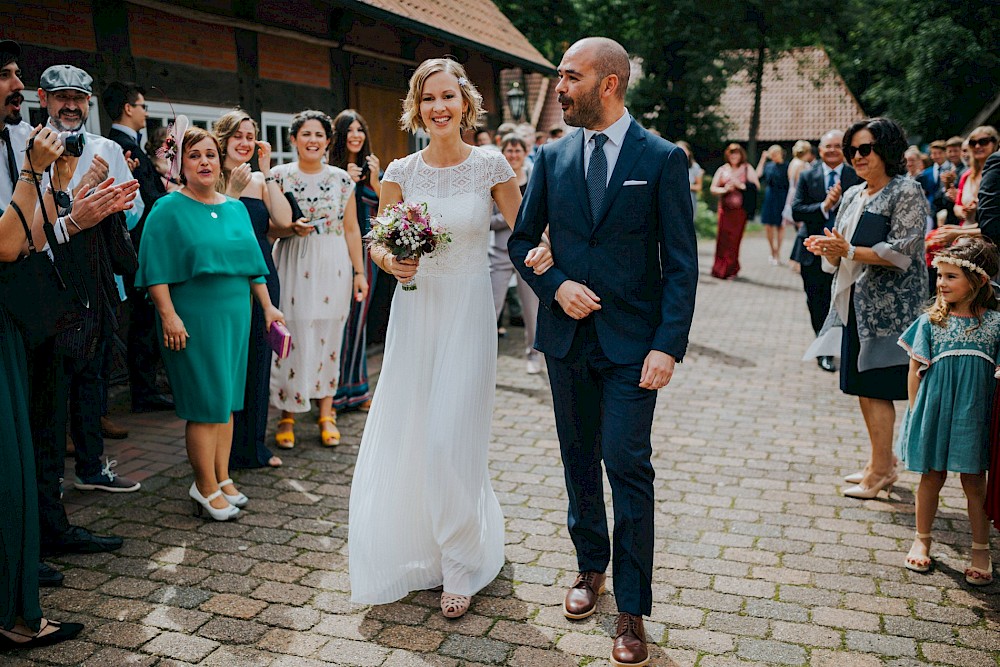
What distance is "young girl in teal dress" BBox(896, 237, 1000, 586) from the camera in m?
4.08

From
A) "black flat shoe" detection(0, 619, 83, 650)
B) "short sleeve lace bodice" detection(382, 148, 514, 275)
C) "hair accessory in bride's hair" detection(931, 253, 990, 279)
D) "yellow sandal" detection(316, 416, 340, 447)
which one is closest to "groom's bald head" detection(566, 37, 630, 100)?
"short sleeve lace bodice" detection(382, 148, 514, 275)

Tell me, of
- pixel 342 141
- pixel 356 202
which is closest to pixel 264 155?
pixel 342 141

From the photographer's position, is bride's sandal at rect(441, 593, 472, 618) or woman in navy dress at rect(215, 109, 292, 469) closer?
bride's sandal at rect(441, 593, 472, 618)

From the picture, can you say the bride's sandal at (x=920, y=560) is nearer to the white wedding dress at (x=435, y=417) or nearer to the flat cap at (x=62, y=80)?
the white wedding dress at (x=435, y=417)

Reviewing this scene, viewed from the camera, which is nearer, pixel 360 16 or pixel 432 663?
pixel 432 663

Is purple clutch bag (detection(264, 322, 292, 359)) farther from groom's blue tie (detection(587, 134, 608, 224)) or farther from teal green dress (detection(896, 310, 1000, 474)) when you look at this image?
teal green dress (detection(896, 310, 1000, 474))

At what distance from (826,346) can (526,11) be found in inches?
834

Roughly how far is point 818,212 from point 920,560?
16.0 ft

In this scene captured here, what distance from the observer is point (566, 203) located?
3.47m

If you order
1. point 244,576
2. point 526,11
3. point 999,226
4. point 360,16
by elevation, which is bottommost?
point 244,576

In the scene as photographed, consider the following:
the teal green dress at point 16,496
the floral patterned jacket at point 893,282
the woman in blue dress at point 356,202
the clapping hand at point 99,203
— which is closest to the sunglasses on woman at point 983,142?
the floral patterned jacket at point 893,282

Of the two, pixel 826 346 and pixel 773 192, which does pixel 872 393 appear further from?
pixel 773 192

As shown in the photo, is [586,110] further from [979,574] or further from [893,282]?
[979,574]

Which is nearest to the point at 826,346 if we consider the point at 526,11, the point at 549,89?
the point at 526,11
